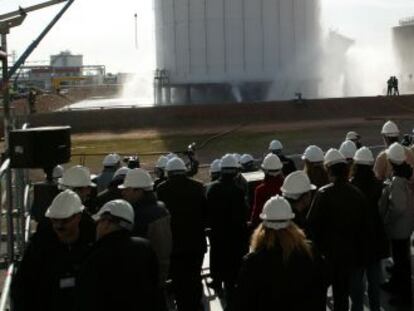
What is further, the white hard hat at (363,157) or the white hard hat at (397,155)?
the white hard hat at (397,155)

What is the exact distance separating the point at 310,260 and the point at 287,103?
38.2 meters

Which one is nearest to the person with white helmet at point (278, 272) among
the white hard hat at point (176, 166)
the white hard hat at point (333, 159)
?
the white hard hat at point (333, 159)

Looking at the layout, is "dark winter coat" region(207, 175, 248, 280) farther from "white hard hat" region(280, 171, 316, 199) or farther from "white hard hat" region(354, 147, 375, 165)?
"white hard hat" region(280, 171, 316, 199)

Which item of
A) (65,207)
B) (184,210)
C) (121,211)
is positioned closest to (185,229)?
(184,210)

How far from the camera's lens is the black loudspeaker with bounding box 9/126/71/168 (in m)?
6.95

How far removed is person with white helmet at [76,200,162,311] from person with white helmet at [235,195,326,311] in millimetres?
618

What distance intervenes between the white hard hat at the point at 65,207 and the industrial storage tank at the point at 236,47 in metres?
47.2

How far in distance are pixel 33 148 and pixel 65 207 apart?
2.68 metres

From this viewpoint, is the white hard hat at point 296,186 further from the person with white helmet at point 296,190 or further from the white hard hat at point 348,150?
the white hard hat at point 348,150

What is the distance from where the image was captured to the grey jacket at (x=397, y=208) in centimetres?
706

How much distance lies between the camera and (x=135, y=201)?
555 centimetres

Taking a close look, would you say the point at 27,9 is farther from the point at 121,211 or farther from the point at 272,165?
the point at 121,211

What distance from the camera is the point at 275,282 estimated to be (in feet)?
13.0

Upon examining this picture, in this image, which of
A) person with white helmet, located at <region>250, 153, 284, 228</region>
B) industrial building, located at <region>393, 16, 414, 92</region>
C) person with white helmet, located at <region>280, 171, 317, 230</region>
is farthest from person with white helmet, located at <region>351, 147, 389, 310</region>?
industrial building, located at <region>393, 16, 414, 92</region>
